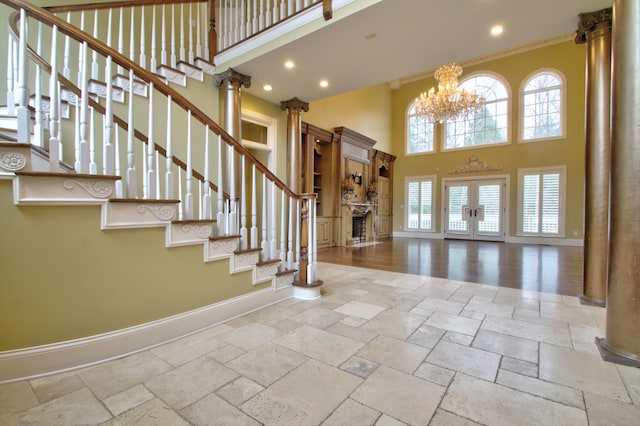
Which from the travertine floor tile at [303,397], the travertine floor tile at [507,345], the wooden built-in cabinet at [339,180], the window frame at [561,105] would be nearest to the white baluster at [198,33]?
the wooden built-in cabinet at [339,180]

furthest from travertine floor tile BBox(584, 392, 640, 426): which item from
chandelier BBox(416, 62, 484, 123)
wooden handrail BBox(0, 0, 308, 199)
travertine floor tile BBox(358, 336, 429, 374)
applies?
chandelier BBox(416, 62, 484, 123)

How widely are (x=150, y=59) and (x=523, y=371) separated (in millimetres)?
5115

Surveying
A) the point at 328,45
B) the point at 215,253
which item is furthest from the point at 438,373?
the point at 328,45

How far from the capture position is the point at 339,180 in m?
7.60

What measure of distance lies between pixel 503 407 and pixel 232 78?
15.9 ft

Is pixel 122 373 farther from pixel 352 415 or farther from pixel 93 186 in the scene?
pixel 352 415

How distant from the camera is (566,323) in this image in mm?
2402

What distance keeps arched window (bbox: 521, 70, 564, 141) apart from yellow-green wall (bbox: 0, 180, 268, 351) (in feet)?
34.6

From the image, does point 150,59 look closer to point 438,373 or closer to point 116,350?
point 116,350

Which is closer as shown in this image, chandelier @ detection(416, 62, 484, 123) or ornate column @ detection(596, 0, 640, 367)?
ornate column @ detection(596, 0, 640, 367)

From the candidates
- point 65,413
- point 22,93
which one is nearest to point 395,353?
point 65,413

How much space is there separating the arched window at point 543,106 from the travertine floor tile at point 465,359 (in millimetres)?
9350

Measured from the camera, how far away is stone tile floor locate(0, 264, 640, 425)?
1297mm

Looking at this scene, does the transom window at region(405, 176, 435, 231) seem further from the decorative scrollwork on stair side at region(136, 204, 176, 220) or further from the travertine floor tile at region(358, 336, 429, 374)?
the decorative scrollwork on stair side at region(136, 204, 176, 220)
